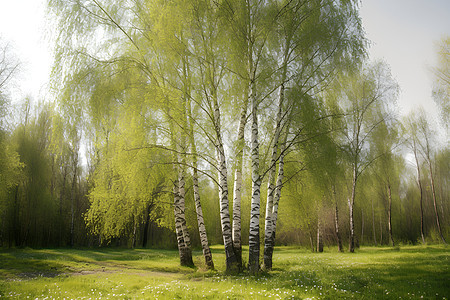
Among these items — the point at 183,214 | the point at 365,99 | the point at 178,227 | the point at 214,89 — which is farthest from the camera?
the point at 365,99

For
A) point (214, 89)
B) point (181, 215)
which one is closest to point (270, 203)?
point (214, 89)

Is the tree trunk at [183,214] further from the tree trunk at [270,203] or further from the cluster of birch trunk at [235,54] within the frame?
the tree trunk at [270,203]

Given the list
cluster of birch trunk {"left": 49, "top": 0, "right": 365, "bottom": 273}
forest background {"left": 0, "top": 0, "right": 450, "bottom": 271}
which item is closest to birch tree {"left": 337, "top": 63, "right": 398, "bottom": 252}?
forest background {"left": 0, "top": 0, "right": 450, "bottom": 271}

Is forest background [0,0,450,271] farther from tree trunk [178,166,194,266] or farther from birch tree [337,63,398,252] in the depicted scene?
birch tree [337,63,398,252]

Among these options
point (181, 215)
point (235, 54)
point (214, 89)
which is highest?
point (235, 54)

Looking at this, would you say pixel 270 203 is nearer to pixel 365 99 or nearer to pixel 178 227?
pixel 178 227

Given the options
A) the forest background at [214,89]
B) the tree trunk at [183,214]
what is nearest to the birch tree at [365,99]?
the forest background at [214,89]

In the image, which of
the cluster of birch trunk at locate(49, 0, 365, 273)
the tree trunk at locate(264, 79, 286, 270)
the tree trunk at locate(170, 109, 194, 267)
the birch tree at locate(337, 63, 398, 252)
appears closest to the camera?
the cluster of birch trunk at locate(49, 0, 365, 273)

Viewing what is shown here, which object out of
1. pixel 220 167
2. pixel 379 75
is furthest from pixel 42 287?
pixel 379 75

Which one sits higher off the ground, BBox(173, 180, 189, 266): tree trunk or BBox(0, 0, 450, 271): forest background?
BBox(0, 0, 450, 271): forest background

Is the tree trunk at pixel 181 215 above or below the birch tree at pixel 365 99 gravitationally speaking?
below

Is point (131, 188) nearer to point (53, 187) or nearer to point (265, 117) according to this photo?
point (265, 117)

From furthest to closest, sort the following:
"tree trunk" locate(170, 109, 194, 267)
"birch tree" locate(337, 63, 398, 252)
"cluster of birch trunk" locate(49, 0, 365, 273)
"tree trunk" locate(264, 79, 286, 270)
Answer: "birch tree" locate(337, 63, 398, 252)
"tree trunk" locate(170, 109, 194, 267)
"tree trunk" locate(264, 79, 286, 270)
"cluster of birch trunk" locate(49, 0, 365, 273)

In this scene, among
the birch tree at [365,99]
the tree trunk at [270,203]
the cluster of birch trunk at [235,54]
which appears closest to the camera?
the cluster of birch trunk at [235,54]
